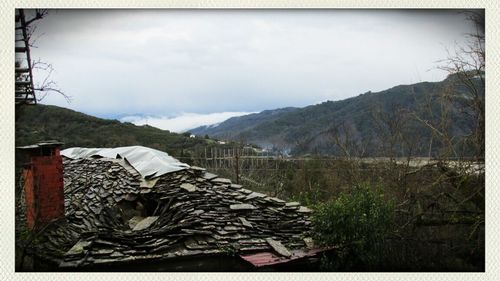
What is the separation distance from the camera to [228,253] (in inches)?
251

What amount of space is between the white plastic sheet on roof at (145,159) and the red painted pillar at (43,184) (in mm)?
2042

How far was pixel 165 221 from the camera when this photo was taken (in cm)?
717

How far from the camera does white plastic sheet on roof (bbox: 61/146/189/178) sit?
28.5ft

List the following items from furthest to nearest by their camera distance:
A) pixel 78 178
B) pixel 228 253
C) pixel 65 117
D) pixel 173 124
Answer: pixel 65 117 < pixel 173 124 < pixel 78 178 < pixel 228 253

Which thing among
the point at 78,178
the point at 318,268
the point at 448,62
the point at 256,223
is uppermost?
the point at 448,62

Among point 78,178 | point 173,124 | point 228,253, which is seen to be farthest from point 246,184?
point 228,253

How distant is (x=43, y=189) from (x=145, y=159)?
288 centimetres

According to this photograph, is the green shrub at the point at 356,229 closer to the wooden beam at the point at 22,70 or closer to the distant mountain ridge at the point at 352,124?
the distant mountain ridge at the point at 352,124

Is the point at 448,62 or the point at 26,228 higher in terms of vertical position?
the point at 448,62

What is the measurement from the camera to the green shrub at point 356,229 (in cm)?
613

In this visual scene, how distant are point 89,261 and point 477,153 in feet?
17.5

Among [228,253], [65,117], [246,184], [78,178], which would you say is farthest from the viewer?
[65,117]

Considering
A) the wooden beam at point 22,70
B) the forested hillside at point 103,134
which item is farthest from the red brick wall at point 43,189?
the forested hillside at point 103,134

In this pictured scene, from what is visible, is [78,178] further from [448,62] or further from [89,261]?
[448,62]
